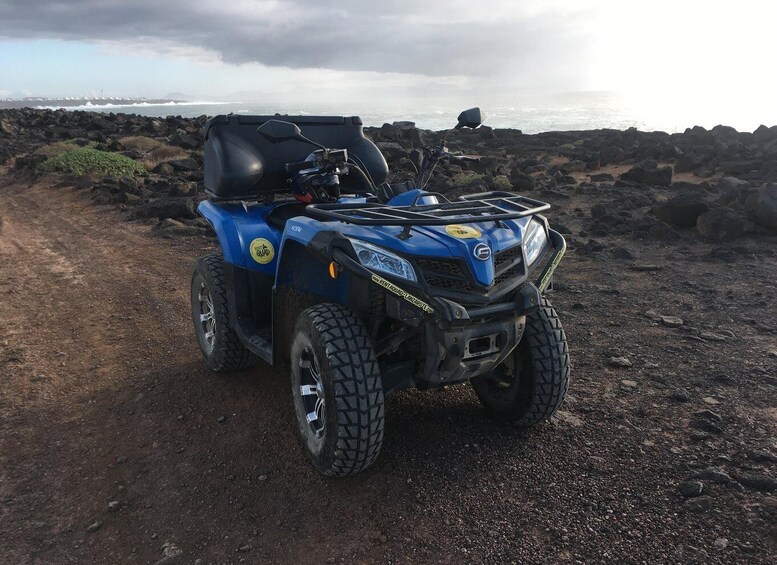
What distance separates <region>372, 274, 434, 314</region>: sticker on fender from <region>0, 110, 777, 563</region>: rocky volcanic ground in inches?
43.6

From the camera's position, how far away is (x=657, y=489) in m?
3.31

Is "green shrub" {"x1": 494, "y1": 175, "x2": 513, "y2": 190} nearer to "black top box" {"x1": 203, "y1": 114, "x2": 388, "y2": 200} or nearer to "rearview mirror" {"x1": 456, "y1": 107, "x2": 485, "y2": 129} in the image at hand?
"black top box" {"x1": 203, "y1": 114, "x2": 388, "y2": 200}

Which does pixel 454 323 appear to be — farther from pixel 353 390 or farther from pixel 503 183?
pixel 503 183

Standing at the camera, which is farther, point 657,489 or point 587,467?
point 587,467

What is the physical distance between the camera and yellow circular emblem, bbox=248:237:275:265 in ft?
14.1

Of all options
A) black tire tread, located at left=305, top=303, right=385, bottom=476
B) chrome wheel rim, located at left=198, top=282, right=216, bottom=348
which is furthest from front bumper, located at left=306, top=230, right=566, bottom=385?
chrome wheel rim, located at left=198, top=282, right=216, bottom=348

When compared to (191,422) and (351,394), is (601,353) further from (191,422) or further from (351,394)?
(191,422)

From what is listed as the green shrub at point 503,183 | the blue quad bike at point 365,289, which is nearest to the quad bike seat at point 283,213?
the blue quad bike at point 365,289

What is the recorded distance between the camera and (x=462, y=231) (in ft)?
10.4

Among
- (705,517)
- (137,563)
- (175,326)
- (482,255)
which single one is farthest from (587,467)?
(175,326)

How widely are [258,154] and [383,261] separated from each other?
211 cm

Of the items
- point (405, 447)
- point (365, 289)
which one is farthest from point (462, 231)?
point (405, 447)

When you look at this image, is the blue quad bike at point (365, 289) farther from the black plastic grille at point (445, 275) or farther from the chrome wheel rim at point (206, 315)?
the chrome wheel rim at point (206, 315)

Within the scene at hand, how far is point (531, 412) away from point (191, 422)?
2.29 metres
